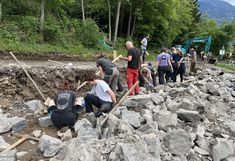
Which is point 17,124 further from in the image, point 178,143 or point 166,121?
point 178,143

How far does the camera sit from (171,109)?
8.38 metres

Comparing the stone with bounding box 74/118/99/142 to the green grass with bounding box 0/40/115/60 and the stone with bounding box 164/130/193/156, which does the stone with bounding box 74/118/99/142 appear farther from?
the green grass with bounding box 0/40/115/60

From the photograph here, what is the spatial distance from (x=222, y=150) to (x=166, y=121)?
129 centimetres

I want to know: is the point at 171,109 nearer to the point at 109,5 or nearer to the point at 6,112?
the point at 6,112

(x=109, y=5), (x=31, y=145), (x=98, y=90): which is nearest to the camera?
(x=31, y=145)

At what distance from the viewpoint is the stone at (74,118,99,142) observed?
598cm

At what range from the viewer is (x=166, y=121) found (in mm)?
7125

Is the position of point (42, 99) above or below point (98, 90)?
below

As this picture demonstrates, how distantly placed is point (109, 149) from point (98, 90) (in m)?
2.31

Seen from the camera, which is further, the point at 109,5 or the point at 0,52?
the point at 109,5

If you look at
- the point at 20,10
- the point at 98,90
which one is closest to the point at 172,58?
the point at 98,90

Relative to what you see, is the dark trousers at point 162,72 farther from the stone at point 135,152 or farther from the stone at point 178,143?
the stone at point 135,152

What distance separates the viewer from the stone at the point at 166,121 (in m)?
7.03

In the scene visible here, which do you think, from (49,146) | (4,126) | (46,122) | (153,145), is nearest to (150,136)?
(153,145)
